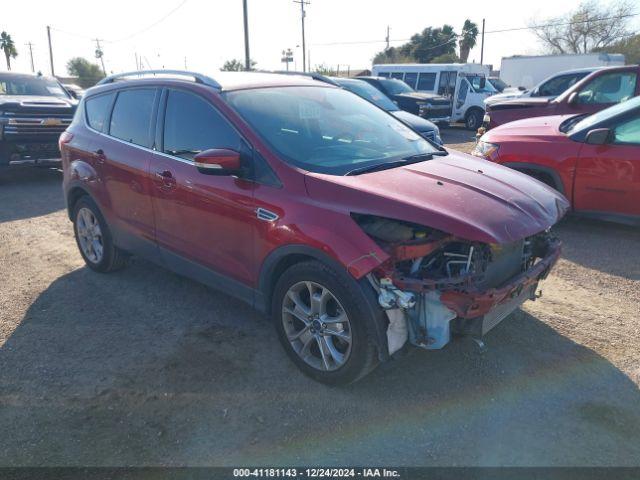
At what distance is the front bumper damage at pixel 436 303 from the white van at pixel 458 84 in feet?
53.5

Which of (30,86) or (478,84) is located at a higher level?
(478,84)

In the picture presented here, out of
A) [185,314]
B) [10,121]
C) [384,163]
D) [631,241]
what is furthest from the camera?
[10,121]

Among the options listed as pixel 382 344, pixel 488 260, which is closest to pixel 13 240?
pixel 382 344

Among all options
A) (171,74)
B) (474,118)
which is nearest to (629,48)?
(474,118)

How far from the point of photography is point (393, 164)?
3484mm

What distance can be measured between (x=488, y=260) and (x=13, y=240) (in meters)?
5.64

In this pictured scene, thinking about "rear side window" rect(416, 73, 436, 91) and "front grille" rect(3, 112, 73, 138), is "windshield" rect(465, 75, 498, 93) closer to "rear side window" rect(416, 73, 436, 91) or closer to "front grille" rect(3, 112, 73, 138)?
"rear side window" rect(416, 73, 436, 91)

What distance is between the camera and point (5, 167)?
8.87 meters

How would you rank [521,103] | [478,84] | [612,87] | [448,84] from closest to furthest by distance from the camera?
[612,87]
[521,103]
[448,84]
[478,84]

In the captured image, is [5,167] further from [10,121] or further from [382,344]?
[382,344]

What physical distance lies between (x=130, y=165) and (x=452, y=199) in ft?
8.69

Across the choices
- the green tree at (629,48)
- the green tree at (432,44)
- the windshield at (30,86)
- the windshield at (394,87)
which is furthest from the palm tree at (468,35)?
the windshield at (30,86)

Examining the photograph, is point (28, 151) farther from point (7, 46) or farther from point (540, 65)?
point (7, 46)

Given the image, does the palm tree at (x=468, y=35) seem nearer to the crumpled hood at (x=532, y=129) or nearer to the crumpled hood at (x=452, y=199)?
the crumpled hood at (x=532, y=129)
